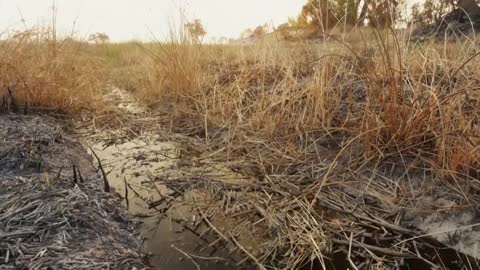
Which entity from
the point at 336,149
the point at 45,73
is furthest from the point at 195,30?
the point at 336,149

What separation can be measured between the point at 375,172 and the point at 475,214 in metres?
0.60

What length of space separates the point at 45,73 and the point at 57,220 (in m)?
2.67

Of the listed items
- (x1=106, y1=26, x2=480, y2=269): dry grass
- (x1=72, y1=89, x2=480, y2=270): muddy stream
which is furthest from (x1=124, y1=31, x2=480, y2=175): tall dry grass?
(x1=72, y1=89, x2=480, y2=270): muddy stream

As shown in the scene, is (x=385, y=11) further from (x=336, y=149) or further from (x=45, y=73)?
(x=45, y=73)

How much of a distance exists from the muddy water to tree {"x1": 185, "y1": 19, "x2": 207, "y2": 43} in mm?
1596

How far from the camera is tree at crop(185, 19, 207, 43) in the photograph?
4.84 meters

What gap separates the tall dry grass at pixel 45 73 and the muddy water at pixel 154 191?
50 centimetres

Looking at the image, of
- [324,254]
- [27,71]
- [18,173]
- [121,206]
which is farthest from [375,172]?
[27,71]

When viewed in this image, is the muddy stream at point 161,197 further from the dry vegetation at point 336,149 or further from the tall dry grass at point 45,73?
the tall dry grass at point 45,73

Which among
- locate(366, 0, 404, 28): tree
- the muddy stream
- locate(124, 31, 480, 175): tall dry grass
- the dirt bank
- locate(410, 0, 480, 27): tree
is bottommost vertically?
the muddy stream

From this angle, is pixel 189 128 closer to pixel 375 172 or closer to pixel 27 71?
pixel 27 71

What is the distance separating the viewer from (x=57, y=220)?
5.78 ft

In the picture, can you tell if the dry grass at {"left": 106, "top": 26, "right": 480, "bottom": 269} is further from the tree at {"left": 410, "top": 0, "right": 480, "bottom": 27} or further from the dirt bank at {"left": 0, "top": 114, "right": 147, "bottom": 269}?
the tree at {"left": 410, "top": 0, "right": 480, "bottom": 27}

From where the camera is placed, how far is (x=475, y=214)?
1.95m
